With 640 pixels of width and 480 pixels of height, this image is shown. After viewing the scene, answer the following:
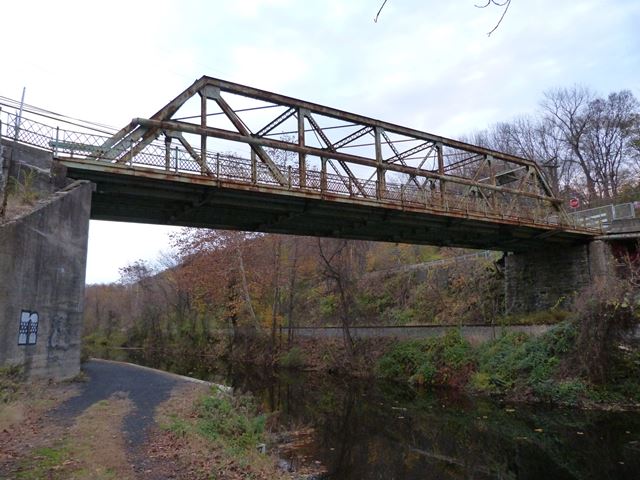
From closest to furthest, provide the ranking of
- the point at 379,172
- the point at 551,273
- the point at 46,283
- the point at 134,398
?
the point at 134,398, the point at 46,283, the point at 379,172, the point at 551,273

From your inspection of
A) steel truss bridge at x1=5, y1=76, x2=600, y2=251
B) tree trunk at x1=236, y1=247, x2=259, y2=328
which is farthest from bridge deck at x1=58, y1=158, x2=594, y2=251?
tree trunk at x1=236, y1=247, x2=259, y2=328

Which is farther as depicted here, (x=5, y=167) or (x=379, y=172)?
(x=379, y=172)

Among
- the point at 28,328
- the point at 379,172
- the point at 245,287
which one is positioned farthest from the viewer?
the point at 245,287

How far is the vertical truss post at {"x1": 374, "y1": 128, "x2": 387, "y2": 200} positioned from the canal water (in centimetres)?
880

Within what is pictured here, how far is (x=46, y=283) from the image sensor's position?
547 inches

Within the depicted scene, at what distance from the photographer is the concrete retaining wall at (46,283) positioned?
12.6 metres

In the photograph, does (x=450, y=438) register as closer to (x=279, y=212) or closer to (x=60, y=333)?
(x=279, y=212)

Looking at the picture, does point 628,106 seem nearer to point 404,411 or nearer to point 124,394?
point 404,411

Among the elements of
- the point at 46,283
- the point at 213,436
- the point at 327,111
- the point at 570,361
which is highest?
the point at 327,111

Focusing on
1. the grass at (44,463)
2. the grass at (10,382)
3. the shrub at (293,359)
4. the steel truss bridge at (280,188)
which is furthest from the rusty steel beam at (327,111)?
the shrub at (293,359)

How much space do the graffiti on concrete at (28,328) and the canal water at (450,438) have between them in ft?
23.6

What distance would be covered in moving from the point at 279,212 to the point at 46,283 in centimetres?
928

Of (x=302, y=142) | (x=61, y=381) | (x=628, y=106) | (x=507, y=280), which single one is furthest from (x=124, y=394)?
(x=628, y=106)

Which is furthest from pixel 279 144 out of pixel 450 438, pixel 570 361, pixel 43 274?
pixel 570 361
